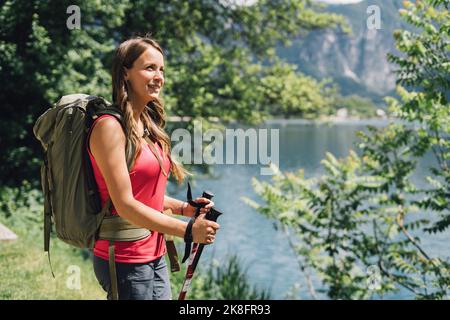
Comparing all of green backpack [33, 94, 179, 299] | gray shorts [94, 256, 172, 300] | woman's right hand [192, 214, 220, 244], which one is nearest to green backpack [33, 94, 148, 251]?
green backpack [33, 94, 179, 299]

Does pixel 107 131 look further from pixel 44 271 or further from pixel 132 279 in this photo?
pixel 44 271

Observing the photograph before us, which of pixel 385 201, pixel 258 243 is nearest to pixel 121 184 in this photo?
pixel 385 201

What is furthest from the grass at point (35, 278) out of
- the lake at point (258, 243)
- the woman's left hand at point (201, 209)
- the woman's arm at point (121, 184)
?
the woman's arm at point (121, 184)

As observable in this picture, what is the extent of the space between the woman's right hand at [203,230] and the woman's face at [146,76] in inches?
23.3

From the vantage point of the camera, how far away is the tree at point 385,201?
25.5ft

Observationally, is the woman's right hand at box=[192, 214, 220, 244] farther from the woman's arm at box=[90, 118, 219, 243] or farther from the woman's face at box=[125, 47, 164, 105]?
the woman's face at box=[125, 47, 164, 105]

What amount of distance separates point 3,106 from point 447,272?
1004 centimetres

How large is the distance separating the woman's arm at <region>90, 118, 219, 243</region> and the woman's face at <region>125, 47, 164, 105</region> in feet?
0.77

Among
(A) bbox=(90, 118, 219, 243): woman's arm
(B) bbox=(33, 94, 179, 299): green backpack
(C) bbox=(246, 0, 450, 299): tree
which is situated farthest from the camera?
(C) bbox=(246, 0, 450, 299): tree

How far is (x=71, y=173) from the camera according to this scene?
249cm

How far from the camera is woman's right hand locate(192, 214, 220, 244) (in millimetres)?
2426

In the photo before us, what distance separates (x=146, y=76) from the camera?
8.34 feet

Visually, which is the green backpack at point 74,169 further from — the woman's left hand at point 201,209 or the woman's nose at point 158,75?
the woman's left hand at point 201,209

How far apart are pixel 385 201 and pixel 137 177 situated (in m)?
7.91
